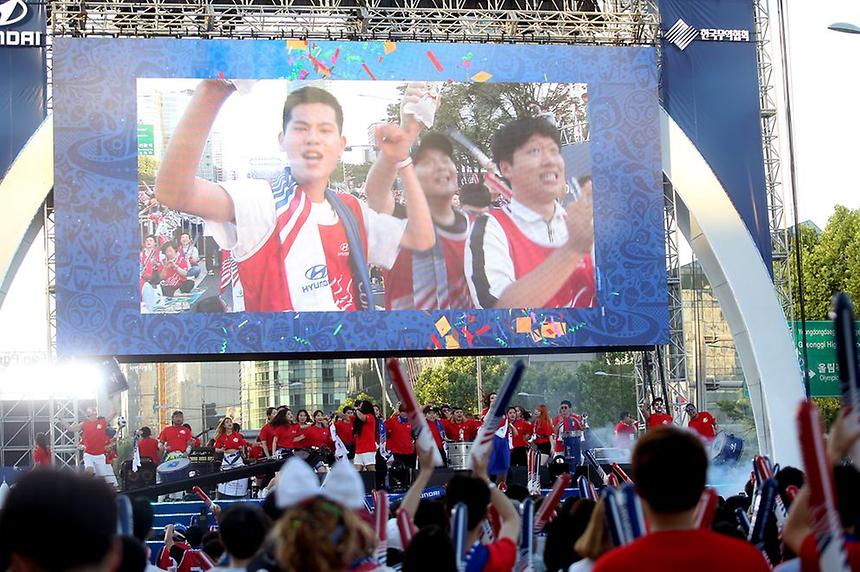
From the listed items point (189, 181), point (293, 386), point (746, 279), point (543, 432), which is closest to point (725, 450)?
point (746, 279)

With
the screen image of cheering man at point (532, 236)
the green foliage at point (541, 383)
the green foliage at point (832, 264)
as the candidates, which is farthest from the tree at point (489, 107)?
the green foliage at point (541, 383)

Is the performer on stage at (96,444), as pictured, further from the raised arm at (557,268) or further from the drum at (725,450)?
the drum at (725,450)

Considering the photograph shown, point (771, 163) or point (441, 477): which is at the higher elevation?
point (771, 163)

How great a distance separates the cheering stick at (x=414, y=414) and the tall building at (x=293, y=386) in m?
65.4

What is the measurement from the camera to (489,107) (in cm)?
1848

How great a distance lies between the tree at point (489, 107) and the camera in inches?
721

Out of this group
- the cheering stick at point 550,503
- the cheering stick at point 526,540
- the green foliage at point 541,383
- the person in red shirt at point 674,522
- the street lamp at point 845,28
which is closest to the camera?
the person in red shirt at point 674,522

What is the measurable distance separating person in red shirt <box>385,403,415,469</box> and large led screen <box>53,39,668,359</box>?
1.11 metres

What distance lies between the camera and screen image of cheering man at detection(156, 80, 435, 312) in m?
17.7

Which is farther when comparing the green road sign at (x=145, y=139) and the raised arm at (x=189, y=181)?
the green road sign at (x=145, y=139)

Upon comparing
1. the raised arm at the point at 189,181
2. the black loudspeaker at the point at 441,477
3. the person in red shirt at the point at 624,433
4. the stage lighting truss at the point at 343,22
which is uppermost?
the stage lighting truss at the point at 343,22

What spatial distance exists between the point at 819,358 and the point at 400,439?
845 cm

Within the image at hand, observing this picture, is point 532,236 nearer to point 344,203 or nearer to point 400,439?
point 344,203

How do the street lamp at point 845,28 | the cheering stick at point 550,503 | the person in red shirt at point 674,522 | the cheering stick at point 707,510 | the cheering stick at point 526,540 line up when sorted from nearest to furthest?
the person in red shirt at point 674,522 < the cheering stick at point 707,510 < the cheering stick at point 526,540 < the cheering stick at point 550,503 < the street lamp at point 845,28
